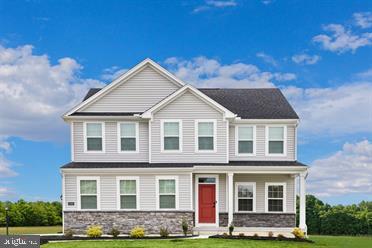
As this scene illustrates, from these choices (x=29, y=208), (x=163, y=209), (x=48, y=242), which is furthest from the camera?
(x=29, y=208)

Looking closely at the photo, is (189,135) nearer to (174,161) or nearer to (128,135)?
(174,161)

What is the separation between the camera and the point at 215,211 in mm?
25984

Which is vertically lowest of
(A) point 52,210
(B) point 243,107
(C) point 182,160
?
(A) point 52,210

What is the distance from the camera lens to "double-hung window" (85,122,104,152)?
2634 centimetres

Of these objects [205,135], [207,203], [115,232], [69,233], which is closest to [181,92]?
[205,135]

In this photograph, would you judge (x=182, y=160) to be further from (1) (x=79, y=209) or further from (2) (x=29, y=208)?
(2) (x=29, y=208)

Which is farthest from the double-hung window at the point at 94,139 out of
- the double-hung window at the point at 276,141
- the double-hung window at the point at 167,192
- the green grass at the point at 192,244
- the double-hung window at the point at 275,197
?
the double-hung window at the point at 275,197

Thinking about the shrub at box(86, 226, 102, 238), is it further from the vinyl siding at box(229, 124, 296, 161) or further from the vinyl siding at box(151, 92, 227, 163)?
the vinyl siding at box(229, 124, 296, 161)

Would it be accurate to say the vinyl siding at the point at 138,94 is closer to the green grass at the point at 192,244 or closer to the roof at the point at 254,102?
the roof at the point at 254,102

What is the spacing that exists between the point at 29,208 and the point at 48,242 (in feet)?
48.0

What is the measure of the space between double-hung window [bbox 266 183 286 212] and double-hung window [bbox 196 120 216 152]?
163 inches

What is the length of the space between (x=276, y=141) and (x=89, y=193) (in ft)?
35.3

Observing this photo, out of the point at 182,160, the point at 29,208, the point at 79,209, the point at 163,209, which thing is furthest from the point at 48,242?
the point at 29,208

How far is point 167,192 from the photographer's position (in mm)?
24922
